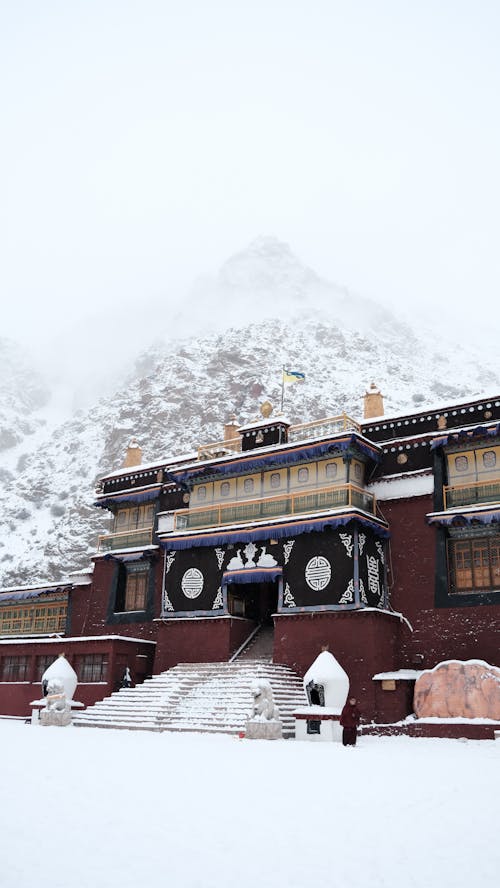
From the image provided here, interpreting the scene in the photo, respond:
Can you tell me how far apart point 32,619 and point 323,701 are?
19.4 m

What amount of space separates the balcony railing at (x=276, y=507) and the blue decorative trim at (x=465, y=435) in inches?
118

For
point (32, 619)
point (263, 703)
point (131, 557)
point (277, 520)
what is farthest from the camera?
point (32, 619)

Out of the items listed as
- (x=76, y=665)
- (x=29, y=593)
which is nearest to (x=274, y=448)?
(x=76, y=665)

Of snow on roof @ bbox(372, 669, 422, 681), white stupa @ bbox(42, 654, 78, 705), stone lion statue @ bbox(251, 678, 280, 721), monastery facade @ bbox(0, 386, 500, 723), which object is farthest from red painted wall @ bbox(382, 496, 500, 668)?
white stupa @ bbox(42, 654, 78, 705)

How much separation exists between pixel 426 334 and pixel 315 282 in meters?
Answer: 23.9

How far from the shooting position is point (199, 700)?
21.7 m

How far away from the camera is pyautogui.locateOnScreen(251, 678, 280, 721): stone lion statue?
1809 cm

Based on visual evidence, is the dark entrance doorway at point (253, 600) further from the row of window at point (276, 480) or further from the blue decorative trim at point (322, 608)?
the row of window at point (276, 480)

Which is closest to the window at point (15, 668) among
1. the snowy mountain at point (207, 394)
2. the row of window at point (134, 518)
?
the row of window at point (134, 518)

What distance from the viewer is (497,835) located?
22.9ft

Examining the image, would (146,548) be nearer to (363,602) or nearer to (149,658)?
(149,658)

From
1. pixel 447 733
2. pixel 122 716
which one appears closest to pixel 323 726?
A: pixel 447 733

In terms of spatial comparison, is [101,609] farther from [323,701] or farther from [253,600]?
[323,701]

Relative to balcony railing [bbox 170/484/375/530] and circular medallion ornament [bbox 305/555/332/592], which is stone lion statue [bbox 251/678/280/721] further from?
balcony railing [bbox 170/484/375/530]
